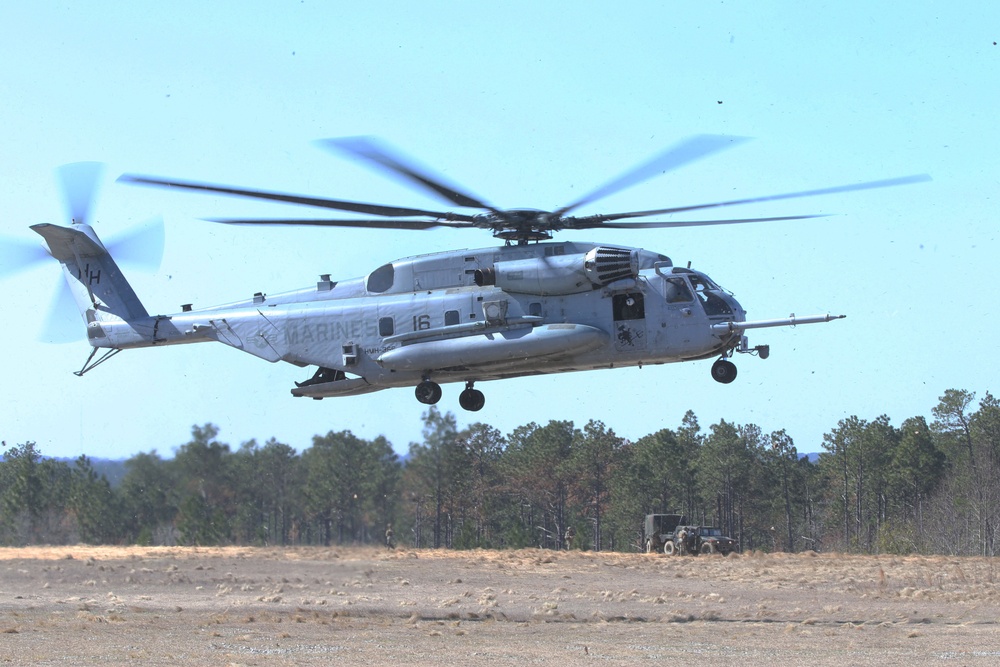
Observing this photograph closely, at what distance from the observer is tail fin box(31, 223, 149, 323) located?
2611 centimetres

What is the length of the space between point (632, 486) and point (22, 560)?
3868 cm

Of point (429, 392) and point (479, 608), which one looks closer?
point (429, 392)

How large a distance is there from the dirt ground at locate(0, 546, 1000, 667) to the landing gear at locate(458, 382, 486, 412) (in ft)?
13.8

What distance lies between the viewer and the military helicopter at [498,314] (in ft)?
71.5

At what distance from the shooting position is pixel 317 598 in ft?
91.0

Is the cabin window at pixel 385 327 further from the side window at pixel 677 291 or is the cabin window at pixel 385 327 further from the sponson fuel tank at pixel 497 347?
the side window at pixel 677 291

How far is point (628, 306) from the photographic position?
22109mm

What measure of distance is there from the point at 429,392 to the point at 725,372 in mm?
5526

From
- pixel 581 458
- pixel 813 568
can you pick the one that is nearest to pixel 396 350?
pixel 813 568

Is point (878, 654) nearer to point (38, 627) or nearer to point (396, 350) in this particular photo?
point (396, 350)

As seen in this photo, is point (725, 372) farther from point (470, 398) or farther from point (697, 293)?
point (470, 398)

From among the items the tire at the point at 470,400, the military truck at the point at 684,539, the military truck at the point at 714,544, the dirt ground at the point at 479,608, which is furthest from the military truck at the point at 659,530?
the tire at the point at 470,400

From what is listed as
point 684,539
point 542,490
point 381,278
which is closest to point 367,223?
point 381,278

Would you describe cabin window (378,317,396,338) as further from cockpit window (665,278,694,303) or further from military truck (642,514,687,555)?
military truck (642,514,687,555)
